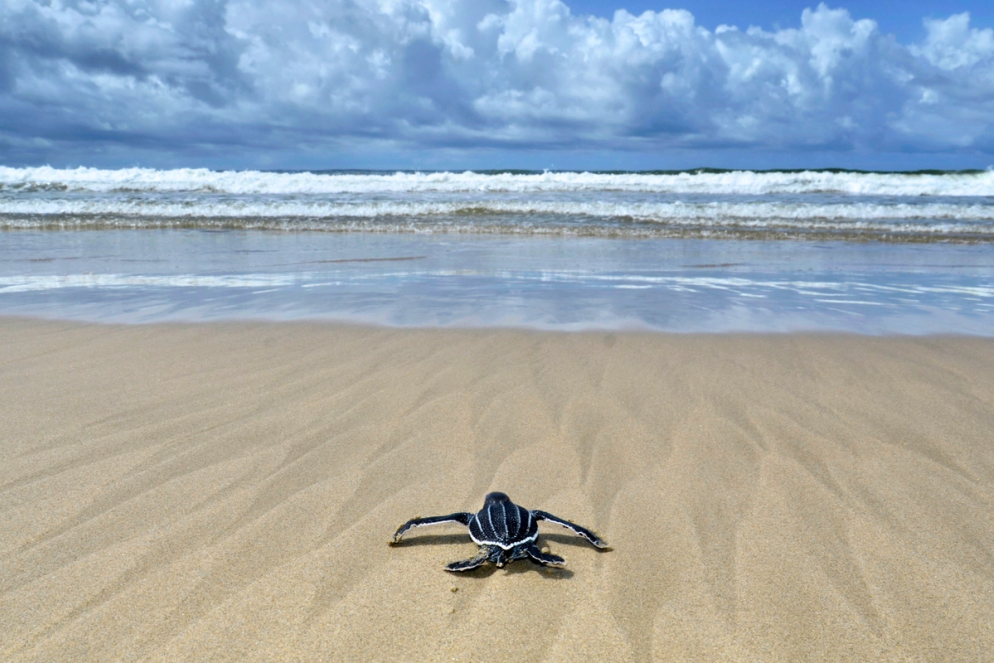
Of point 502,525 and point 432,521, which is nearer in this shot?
point 502,525

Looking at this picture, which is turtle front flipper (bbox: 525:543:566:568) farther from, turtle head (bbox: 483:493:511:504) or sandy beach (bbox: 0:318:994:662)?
turtle head (bbox: 483:493:511:504)

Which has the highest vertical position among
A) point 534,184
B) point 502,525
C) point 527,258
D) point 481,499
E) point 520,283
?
point 534,184

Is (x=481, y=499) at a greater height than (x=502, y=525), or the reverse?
(x=502, y=525)

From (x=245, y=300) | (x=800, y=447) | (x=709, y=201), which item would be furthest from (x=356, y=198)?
(x=800, y=447)

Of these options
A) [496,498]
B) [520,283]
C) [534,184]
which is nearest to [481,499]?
[496,498]

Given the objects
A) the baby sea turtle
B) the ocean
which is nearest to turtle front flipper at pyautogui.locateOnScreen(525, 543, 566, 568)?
the baby sea turtle

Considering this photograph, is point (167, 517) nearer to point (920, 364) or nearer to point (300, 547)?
point (300, 547)

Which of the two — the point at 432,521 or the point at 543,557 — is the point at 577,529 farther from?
the point at 432,521

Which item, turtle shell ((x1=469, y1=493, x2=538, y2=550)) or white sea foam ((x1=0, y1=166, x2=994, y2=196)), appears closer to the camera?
turtle shell ((x1=469, y1=493, x2=538, y2=550))
